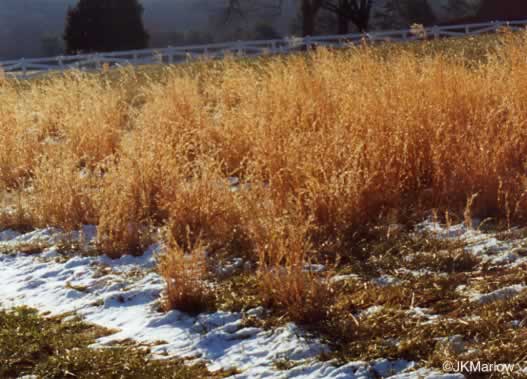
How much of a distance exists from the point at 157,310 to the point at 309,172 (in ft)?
5.56

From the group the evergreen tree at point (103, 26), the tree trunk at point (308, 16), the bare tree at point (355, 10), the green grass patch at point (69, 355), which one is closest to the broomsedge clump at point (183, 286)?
the green grass patch at point (69, 355)

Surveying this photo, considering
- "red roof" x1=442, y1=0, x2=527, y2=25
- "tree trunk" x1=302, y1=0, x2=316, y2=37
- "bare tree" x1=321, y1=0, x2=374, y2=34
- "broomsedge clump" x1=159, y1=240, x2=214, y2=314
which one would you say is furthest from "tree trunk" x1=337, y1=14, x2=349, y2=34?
"broomsedge clump" x1=159, y1=240, x2=214, y2=314

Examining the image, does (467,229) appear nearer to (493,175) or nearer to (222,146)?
(493,175)

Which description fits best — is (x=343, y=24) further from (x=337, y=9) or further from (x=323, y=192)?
(x=323, y=192)

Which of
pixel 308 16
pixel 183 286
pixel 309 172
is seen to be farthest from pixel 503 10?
pixel 183 286

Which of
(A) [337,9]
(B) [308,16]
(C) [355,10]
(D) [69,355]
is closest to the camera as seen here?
(D) [69,355]

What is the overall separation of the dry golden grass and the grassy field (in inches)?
0.7

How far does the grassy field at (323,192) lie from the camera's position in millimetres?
4742

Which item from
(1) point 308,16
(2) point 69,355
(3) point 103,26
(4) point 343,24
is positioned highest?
(3) point 103,26

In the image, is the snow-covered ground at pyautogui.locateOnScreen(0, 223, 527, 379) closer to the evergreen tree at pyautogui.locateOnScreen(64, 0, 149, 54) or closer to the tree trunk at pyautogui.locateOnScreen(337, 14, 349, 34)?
the tree trunk at pyautogui.locateOnScreen(337, 14, 349, 34)

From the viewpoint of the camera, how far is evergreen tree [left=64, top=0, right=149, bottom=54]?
115ft

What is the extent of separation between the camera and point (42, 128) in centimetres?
1009

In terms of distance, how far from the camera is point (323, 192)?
19.5 ft

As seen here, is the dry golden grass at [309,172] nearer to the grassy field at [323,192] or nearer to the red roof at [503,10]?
the grassy field at [323,192]
